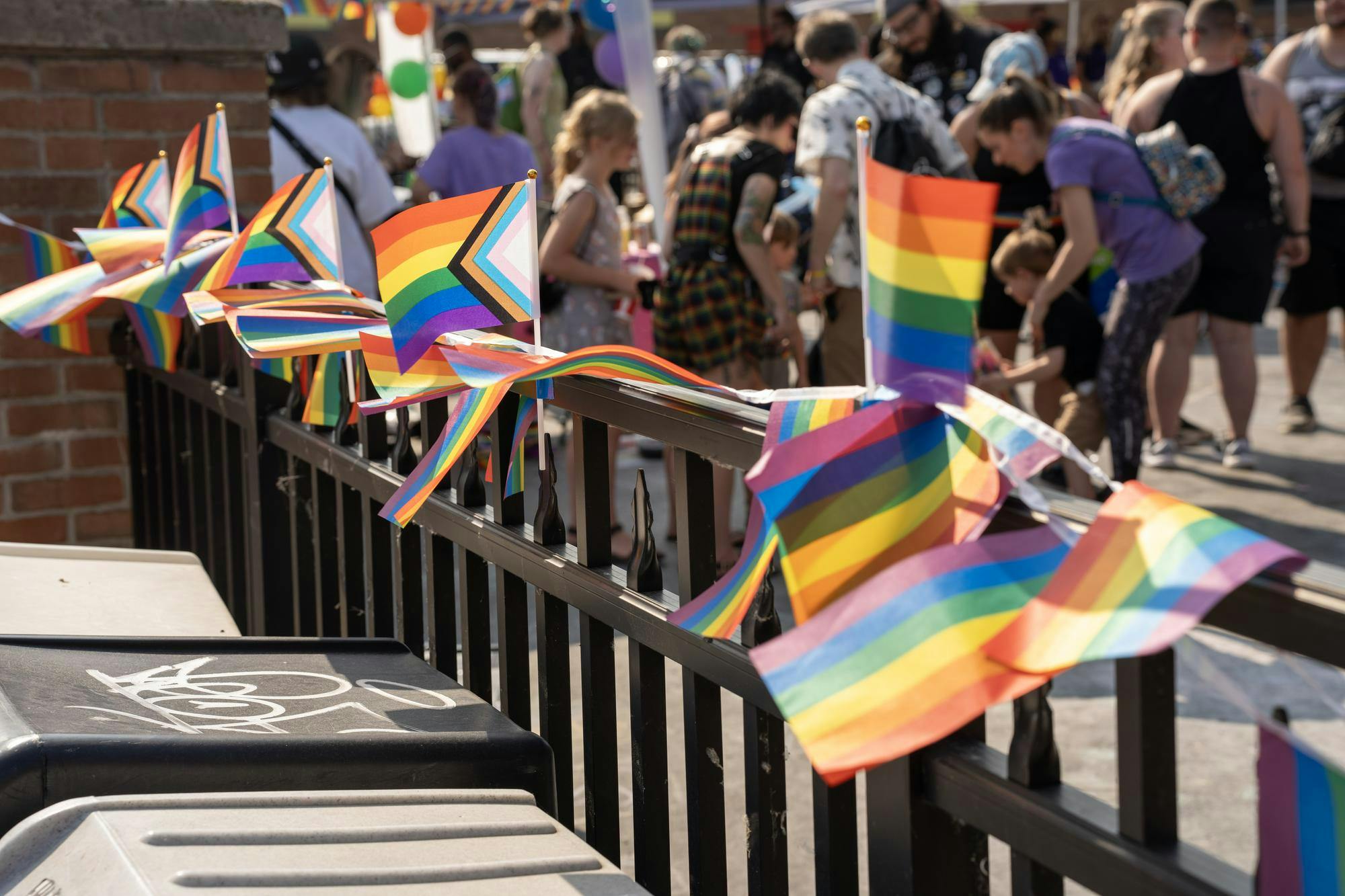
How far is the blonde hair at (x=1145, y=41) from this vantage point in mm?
6500

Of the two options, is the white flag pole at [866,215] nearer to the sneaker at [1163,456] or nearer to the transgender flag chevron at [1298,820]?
the transgender flag chevron at [1298,820]

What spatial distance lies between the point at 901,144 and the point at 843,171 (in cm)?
24

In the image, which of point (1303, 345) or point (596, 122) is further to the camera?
point (1303, 345)

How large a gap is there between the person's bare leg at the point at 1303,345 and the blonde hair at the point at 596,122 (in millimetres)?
3465

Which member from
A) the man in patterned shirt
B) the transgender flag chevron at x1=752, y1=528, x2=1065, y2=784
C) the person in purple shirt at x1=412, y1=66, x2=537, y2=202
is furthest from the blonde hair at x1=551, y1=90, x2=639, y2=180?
the transgender flag chevron at x1=752, y1=528, x2=1065, y2=784

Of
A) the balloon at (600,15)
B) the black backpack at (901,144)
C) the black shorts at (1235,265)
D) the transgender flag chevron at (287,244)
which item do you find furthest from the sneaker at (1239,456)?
the balloon at (600,15)

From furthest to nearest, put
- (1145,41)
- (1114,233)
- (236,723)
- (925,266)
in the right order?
(1145,41)
(1114,233)
(236,723)
(925,266)

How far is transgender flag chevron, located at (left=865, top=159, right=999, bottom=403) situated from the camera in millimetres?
1129

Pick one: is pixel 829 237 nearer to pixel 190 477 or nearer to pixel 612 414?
pixel 190 477

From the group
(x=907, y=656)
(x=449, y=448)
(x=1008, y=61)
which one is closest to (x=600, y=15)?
(x=1008, y=61)

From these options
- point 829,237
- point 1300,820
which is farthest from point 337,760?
point 829,237

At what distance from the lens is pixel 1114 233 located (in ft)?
18.2

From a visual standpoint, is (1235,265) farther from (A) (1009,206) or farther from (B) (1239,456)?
(A) (1009,206)

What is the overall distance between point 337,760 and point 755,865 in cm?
48
